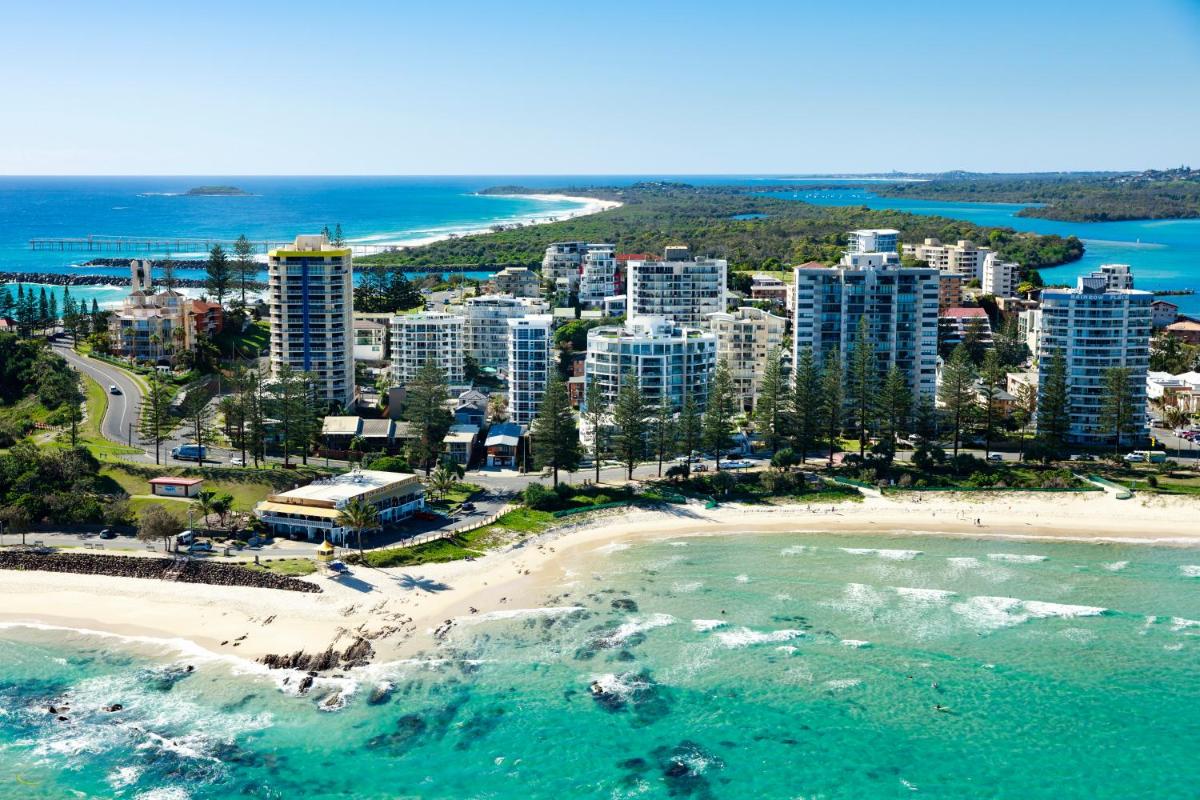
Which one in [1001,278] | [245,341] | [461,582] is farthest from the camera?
[1001,278]

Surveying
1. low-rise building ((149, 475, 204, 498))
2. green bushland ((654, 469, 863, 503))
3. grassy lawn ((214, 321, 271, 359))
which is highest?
grassy lawn ((214, 321, 271, 359))

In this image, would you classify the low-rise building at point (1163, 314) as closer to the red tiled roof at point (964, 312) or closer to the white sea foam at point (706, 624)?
the red tiled roof at point (964, 312)

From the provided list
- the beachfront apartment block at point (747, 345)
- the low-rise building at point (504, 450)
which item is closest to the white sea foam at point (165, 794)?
the low-rise building at point (504, 450)

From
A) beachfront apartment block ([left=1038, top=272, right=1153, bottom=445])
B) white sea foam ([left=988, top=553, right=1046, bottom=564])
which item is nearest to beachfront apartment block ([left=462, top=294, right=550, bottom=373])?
Answer: beachfront apartment block ([left=1038, top=272, right=1153, bottom=445])

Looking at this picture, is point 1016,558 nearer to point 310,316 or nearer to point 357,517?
point 357,517

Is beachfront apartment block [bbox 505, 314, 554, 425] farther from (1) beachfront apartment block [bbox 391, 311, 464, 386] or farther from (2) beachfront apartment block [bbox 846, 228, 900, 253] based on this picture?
(2) beachfront apartment block [bbox 846, 228, 900, 253]

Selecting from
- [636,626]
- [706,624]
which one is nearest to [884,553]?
[706,624]

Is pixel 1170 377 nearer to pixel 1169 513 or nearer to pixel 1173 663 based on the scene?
pixel 1169 513
